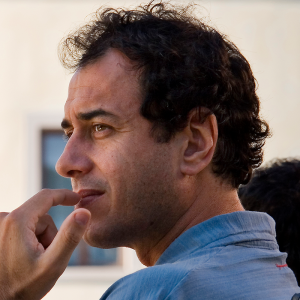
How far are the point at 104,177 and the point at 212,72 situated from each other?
622 millimetres

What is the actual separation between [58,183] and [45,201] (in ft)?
20.3

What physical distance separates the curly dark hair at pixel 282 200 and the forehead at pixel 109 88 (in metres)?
0.87

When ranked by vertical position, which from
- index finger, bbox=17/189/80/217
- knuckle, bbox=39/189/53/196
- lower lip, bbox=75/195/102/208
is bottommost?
lower lip, bbox=75/195/102/208

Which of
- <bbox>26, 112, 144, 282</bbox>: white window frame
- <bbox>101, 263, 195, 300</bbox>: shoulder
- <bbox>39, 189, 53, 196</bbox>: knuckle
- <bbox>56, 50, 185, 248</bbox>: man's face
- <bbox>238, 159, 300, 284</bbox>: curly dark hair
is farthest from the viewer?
<bbox>26, 112, 144, 282</bbox>: white window frame

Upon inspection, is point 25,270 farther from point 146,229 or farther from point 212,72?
point 212,72

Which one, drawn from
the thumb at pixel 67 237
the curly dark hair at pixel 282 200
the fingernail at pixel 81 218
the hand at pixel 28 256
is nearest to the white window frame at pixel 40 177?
the curly dark hair at pixel 282 200

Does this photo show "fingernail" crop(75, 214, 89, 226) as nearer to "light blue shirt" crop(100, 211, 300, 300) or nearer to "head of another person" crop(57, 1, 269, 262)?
"light blue shirt" crop(100, 211, 300, 300)

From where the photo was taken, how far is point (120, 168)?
6.77 ft

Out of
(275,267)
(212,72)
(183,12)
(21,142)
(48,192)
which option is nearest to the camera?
(275,267)

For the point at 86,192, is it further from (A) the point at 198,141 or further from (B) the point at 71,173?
(A) the point at 198,141

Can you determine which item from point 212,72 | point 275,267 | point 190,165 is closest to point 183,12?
point 212,72

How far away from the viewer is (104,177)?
2078mm

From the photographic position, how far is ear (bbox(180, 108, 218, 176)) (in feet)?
6.83

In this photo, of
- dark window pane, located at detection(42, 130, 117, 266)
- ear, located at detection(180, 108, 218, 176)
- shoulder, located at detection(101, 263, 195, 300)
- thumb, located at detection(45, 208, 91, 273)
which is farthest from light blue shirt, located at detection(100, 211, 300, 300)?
dark window pane, located at detection(42, 130, 117, 266)
